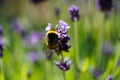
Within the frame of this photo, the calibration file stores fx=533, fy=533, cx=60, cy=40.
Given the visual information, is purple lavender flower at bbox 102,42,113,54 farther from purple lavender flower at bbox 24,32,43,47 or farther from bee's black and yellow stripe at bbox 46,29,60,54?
bee's black and yellow stripe at bbox 46,29,60,54

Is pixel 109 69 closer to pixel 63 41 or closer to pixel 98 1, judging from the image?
pixel 98 1

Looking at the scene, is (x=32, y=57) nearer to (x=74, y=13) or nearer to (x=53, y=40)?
(x=74, y=13)

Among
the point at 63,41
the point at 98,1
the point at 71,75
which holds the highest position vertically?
the point at 98,1

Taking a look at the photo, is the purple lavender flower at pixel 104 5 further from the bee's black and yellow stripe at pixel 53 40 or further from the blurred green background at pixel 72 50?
the bee's black and yellow stripe at pixel 53 40

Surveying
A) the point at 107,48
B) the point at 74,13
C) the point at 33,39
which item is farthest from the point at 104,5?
the point at 33,39

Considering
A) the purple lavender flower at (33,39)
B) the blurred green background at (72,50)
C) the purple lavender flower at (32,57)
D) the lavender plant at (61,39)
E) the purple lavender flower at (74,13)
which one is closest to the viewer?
the lavender plant at (61,39)

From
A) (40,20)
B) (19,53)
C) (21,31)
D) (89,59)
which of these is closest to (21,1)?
(40,20)

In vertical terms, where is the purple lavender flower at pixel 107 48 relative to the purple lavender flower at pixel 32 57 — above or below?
above

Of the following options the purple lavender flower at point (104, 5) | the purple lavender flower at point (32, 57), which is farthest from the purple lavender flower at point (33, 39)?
the purple lavender flower at point (104, 5)
